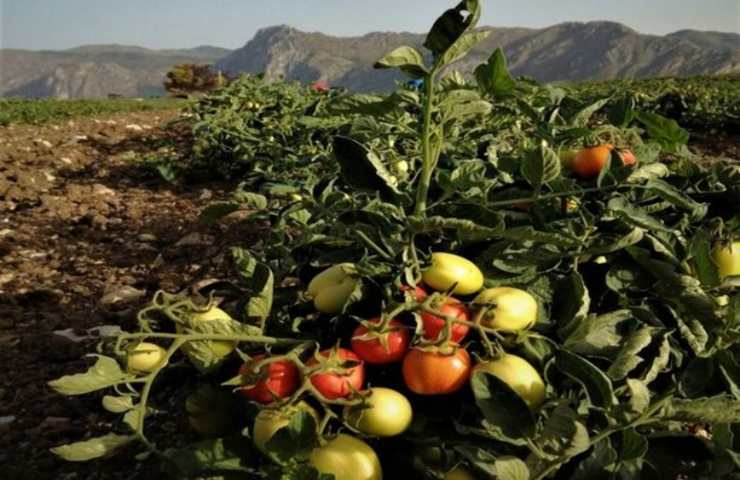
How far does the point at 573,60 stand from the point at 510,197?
170 meters

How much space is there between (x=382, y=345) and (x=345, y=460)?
23 centimetres

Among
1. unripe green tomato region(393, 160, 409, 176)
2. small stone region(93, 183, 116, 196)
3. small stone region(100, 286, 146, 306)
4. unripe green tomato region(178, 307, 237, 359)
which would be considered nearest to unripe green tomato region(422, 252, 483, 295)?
unripe green tomato region(178, 307, 237, 359)

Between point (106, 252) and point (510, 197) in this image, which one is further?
point (106, 252)

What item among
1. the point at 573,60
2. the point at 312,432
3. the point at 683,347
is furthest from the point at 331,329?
the point at 573,60

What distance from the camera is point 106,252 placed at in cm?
439

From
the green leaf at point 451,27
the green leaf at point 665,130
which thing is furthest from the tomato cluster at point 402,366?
the green leaf at point 665,130

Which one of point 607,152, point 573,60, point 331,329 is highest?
point 573,60

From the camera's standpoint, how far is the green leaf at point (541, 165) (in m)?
1.50

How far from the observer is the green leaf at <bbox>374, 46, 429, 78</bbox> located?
130 cm

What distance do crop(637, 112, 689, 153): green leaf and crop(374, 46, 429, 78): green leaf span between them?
80 cm

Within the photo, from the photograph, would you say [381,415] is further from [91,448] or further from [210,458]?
[91,448]

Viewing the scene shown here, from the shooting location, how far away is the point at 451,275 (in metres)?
1.40

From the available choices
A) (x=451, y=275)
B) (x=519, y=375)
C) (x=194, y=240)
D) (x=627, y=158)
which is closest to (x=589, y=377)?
(x=519, y=375)

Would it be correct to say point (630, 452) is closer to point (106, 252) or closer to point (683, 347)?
point (683, 347)
